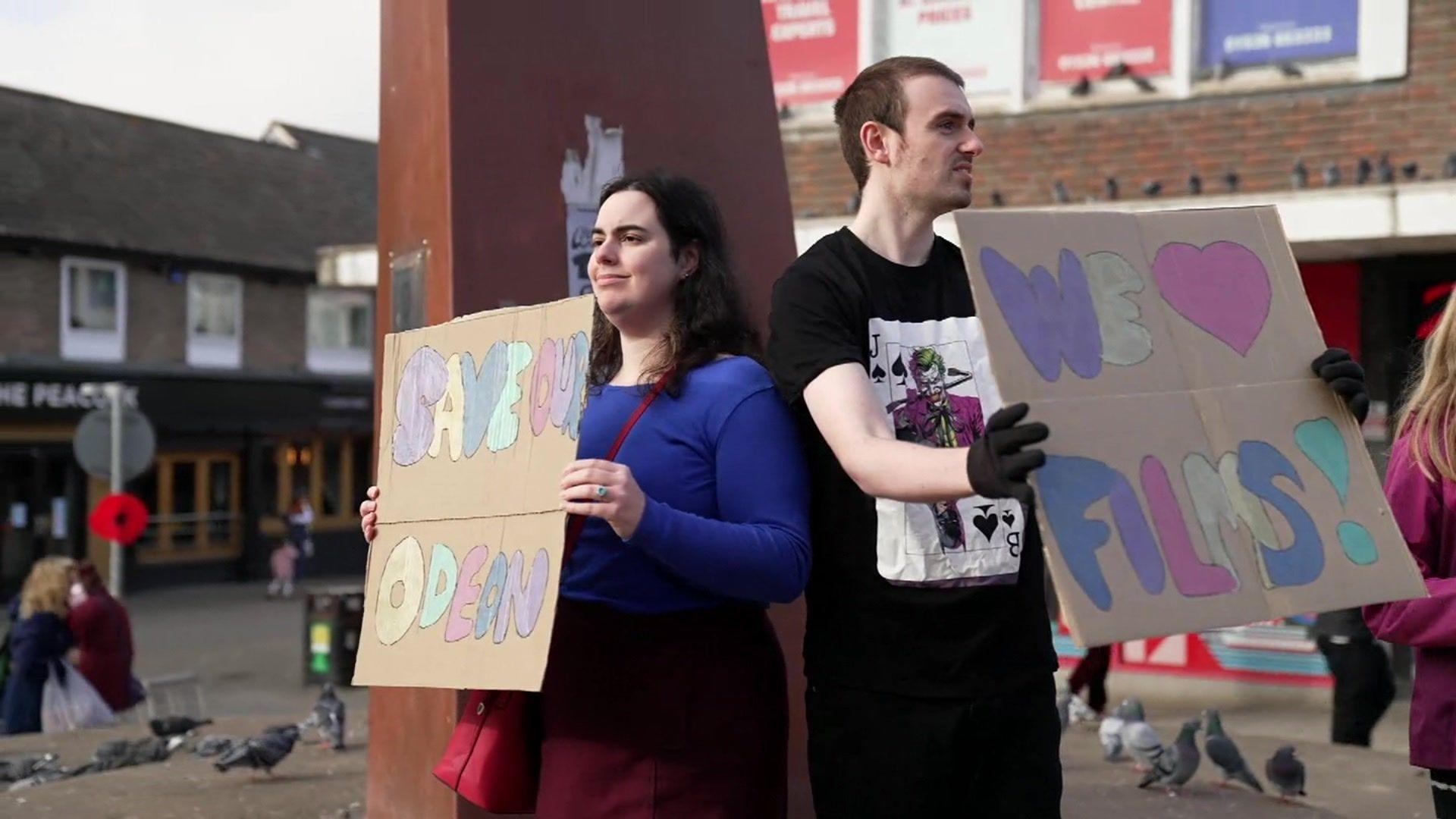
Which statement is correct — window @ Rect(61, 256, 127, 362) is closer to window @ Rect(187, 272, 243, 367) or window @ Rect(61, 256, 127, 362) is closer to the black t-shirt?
window @ Rect(187, 272, 243, 367)

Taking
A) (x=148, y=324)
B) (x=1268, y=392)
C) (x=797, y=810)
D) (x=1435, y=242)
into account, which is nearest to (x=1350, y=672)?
(x=1435, y=242)

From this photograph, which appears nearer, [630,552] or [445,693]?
[630,552]

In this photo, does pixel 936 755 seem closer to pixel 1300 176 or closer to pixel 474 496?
pixel 474 496

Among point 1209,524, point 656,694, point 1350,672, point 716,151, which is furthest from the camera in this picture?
point 1350,672

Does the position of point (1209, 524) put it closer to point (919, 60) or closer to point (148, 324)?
point (919, 60)

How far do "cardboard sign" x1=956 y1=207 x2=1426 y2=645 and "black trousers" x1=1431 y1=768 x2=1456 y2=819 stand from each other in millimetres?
474

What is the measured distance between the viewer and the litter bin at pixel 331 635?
1468cm

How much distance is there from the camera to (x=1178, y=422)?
2449mm

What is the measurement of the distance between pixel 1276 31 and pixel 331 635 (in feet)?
31.7

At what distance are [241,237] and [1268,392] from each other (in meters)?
30.9

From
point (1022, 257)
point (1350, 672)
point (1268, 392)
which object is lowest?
point (1350, 672)

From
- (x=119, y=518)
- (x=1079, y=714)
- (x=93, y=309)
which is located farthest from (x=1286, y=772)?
(x=93, y=309)

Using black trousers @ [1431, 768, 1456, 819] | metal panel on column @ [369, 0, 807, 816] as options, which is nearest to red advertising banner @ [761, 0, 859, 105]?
metal panel on column @ [369, 0, 807, 816]

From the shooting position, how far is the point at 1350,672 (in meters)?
9.34
